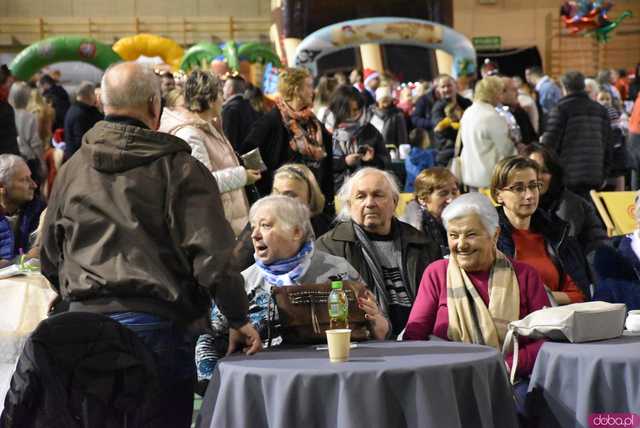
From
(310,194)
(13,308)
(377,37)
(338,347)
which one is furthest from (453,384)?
(377,37)

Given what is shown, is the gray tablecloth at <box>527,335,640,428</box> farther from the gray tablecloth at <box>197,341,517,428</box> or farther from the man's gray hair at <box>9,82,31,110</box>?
the man's gray hair at <box>9,82,31,110</box>

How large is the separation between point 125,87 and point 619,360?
1.64 meters

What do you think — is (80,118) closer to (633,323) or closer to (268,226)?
(268,226)

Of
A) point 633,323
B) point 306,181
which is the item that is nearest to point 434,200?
point 306,181

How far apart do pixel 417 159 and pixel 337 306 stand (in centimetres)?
587

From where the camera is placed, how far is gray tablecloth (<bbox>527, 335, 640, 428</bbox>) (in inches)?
141

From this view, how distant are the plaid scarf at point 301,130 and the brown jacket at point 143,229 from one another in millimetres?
3256

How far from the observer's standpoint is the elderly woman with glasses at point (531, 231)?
4.96 m

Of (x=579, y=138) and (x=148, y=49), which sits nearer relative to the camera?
(x=579, y=138)

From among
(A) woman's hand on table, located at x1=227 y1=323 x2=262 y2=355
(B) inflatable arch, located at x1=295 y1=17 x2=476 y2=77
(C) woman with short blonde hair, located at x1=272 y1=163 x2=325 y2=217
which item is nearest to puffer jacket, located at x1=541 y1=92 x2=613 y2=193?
(C) woman with short blonde hair, located at x1=272 y1=163 x2=325 y2=217

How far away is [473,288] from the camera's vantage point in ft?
13.5

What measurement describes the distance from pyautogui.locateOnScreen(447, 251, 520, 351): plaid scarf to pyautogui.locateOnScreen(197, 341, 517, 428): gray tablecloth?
0.58 m

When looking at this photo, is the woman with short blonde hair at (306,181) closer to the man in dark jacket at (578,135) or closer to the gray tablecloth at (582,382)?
the gray tablecloth at (582,382)

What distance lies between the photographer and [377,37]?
67.3ft
